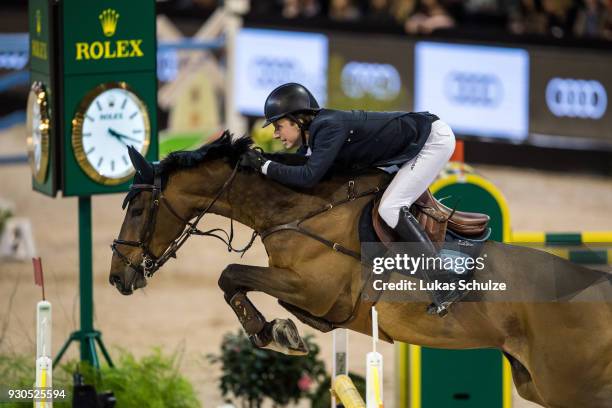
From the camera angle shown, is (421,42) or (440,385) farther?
(421,42)

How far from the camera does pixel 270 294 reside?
6941 mm

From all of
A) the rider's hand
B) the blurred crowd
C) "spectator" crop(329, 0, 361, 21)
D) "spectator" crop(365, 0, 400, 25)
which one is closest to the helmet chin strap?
the rider's hand

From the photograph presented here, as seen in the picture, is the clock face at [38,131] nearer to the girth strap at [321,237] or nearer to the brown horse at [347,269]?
the brown horse at [347,269]

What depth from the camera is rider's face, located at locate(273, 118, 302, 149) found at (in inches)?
275

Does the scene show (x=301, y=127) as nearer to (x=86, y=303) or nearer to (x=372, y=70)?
(x=86, y=303)

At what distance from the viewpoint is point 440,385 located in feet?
27.0

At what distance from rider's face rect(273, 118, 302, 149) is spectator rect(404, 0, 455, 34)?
32.4ft

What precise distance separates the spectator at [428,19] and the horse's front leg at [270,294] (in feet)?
33.3

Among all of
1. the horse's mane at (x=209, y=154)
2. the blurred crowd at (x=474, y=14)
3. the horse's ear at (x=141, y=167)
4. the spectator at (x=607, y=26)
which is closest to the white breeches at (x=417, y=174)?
the horse's mane at (x=209, y=154)

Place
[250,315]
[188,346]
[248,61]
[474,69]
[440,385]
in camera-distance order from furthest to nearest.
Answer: [248,61], [474,69], [188,346], [440,385], [250,315]

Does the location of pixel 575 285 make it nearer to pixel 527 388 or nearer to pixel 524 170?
pixel 527 388

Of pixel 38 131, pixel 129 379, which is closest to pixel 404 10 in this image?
pixel 38 131

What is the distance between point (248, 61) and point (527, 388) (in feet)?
36.9

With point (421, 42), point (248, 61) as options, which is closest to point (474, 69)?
point (421, 42)
